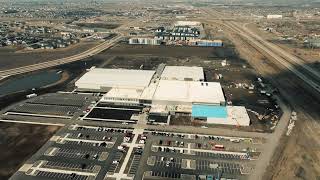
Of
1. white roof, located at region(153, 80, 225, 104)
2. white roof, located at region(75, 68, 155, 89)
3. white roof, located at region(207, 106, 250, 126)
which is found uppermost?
white roof, located at region(75, 68, 155, 89)

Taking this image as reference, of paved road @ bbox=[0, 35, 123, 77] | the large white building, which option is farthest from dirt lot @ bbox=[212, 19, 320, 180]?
paved road @ bbox=[0, 35, 123, 77]

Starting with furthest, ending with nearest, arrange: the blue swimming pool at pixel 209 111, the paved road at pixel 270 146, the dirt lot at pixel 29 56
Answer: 1. the dirt lot at pixel 29 56
2. the blue swimming pool at pixel 209 111
3. the paved road at pixel 270 146

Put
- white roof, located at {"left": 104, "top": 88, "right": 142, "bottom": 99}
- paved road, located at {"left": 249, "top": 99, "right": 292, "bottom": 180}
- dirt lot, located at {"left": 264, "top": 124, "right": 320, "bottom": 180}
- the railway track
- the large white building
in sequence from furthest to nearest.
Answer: the railway track → white roof, located at {"left": 104, "top": 88, "right": 142, "bottom": 99} → the large white building → paved road, located at {"left": 249, "top": 99, "right": 292, "bottom": 180} → dirt lot, located at {"left": 264, "top": 124, "right": 320, "bottom": 180}

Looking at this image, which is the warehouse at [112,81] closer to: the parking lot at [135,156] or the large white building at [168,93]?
the large white building at [168,93]

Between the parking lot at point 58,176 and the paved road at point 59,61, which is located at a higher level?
the paved road at point 59,61

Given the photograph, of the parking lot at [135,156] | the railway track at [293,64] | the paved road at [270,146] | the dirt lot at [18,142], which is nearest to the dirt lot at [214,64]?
the paved road at [270,146]

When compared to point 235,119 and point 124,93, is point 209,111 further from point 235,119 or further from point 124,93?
point 124,93

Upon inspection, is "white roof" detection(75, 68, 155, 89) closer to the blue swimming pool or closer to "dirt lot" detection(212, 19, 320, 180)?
the blue swimming pool

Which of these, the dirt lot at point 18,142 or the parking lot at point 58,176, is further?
the dirt lot at point 18,142
